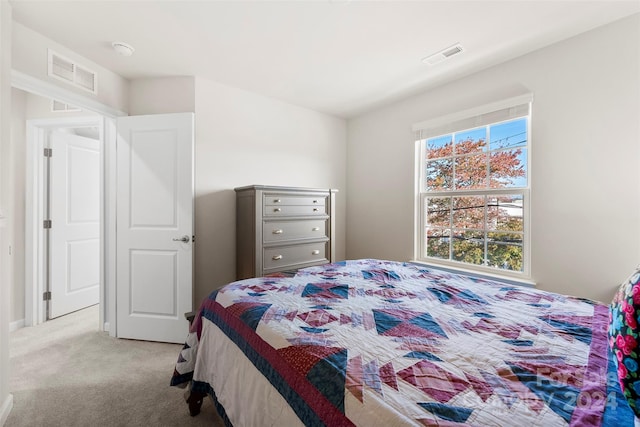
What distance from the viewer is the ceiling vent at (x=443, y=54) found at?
2.23 meters

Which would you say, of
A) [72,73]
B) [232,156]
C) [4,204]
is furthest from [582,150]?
[72,73]

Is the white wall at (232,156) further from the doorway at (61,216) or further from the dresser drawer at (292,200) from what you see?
the doorway at (61,216)

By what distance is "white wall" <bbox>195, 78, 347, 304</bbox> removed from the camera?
9.17 ft

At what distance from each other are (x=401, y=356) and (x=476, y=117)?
258 cm

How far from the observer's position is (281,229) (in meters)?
2.75

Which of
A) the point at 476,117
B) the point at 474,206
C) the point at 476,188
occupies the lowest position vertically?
the point at 474,206

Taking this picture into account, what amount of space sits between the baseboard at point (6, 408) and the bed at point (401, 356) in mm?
997

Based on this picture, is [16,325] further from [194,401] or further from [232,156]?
[232,156]

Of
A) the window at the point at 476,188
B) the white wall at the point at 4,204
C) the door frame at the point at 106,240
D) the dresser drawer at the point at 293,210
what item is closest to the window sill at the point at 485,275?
the window at the point at 476,188

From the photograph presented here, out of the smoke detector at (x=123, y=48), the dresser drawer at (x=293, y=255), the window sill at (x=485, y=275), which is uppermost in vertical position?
the smoke detector at (x=123, y=48)

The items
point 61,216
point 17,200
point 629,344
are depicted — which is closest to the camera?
point 629,344

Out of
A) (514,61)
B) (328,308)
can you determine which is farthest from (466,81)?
(328,308)

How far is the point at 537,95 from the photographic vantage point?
7.46ft

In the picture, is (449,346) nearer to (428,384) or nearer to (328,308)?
(428,384)
